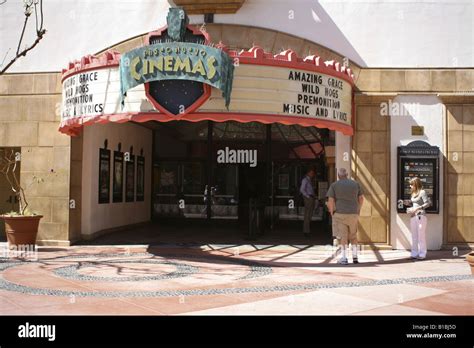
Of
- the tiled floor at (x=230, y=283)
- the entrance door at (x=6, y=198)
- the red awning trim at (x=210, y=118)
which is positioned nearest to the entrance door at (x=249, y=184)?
the tiled floor at (x=230, y=283)

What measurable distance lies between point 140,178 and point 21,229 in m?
6.46

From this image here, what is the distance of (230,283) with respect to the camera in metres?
8.34

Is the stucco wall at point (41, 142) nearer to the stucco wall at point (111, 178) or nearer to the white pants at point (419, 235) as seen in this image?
the stucco wall at point (111, 178)

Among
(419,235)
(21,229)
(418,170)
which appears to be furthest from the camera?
(418,170)

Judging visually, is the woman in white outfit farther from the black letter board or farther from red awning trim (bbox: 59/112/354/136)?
red awning trim (bbox: 59/112/354/136)

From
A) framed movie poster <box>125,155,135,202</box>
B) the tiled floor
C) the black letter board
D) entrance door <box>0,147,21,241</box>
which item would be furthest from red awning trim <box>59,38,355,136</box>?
framed movie poster <box>125,155,135,202</box>

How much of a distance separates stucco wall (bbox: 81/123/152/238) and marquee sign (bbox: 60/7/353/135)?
2.51m

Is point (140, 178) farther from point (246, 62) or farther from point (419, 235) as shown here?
point (419, 235)

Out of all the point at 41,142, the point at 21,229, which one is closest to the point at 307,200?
the point at 41,142

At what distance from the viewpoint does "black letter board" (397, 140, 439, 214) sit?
12367 mm

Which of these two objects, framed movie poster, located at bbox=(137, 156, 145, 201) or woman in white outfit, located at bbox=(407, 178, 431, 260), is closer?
woman in white outfit, located at bbox=(407, 178, 431, 260)

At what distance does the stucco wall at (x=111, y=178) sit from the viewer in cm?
1370

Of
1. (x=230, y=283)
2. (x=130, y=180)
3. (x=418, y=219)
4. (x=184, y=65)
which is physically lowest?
(x=230, y=283)
